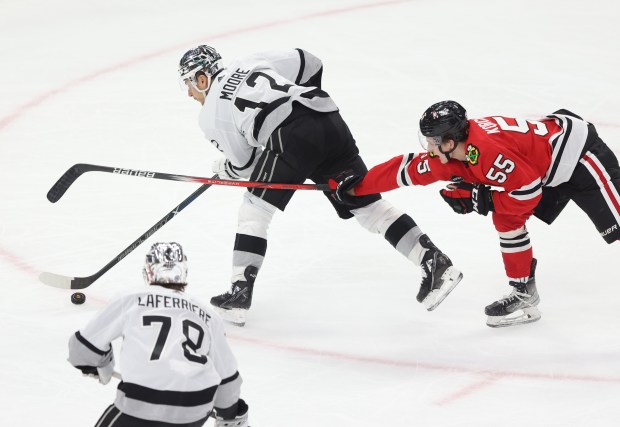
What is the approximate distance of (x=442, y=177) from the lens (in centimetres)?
413

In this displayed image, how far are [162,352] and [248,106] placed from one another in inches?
68.7

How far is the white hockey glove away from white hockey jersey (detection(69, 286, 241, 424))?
5.78ft

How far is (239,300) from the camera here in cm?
435

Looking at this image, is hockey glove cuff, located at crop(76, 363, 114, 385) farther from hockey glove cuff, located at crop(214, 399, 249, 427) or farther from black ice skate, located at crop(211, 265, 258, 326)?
black ice skate, located at crop(211, 265, 258, 326)

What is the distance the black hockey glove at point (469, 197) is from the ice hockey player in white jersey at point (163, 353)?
4.58 ft

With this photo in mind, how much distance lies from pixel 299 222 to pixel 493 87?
2.07 m

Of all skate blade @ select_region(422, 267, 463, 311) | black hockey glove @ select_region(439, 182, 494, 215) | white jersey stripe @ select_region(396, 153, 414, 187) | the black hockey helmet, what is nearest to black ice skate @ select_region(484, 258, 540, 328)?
skate blade @ select_region(422, 267, 463, 311)

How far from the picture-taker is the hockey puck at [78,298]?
4.50 m

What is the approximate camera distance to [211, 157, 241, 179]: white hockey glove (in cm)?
464

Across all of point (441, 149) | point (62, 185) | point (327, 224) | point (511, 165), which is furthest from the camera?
point (327, 224)

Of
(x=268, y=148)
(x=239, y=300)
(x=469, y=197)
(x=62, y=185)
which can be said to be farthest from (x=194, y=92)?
(x=469, y=197)

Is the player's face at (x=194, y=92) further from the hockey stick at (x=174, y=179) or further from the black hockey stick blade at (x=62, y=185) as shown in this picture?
the black hockey stick blade at (x=62, y=185)

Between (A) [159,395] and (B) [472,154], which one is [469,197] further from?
(A) [159,395]

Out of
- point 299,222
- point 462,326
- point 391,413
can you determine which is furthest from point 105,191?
point 391,413
